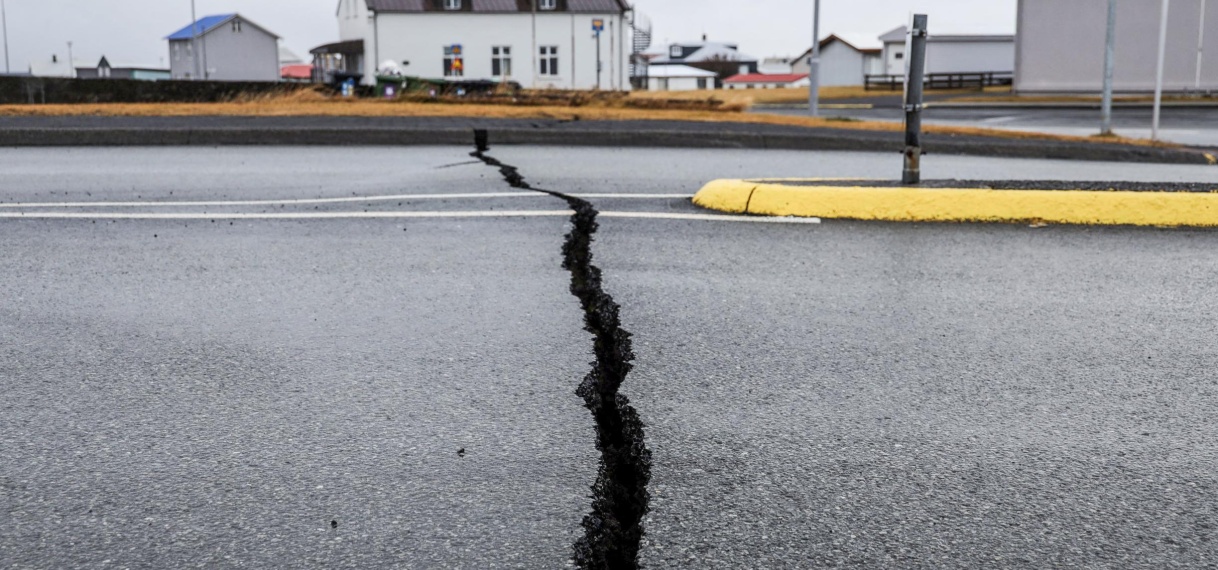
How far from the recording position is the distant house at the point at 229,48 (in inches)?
2594

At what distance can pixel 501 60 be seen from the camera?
5375 cm

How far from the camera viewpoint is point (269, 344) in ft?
13.3

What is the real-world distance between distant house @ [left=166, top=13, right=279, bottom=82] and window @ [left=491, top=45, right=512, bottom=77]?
18718 millimetres

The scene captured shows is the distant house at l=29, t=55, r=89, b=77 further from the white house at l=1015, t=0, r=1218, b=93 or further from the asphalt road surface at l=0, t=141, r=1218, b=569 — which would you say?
the asphalt road surface at l=0, t=141, r=1218, b=569

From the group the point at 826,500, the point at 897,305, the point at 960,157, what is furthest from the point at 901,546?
the point at 960,157

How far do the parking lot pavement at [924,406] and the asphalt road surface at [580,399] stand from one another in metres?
0.01

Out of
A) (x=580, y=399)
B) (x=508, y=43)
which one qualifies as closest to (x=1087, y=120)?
(x=580, y=399)

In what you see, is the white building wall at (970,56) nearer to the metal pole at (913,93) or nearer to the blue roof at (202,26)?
the blue roof at (202,26)

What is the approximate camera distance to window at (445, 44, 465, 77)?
52375 millimetres

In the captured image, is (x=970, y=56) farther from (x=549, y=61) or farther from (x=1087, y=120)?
(x=1087, y=120)

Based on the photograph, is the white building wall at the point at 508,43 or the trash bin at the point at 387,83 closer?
the trash bin at the point at 387,83

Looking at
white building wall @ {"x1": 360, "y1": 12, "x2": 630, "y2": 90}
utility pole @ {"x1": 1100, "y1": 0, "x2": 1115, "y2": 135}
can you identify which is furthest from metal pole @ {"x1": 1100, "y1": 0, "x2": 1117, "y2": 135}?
white building wall @ {"x1": 360, "y1": 12, "x2": 630, "y2": 90}

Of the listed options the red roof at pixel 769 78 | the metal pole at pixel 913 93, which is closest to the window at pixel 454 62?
the metal pole at pixel 913 93

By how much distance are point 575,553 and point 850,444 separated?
37.5 inches
